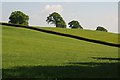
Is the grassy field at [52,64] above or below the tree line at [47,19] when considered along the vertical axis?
below

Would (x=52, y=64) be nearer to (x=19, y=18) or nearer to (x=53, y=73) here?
(x=53, y=73)

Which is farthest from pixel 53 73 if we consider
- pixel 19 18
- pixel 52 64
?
pixel 19 18

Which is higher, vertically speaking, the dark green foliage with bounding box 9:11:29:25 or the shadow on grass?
the dark green foliage with bounding box 9:11:29:25

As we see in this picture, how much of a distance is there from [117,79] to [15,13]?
145 meters

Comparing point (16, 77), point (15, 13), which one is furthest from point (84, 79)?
point (15, 13)

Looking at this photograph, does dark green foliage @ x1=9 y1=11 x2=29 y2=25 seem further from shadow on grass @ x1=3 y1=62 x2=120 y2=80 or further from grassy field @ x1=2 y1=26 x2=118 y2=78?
shadow on grass @ x1=3 y1=62 x2=120 y2=80

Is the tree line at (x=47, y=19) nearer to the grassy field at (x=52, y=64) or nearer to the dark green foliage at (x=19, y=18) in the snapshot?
the dark green foliage at (x=19, y=18)

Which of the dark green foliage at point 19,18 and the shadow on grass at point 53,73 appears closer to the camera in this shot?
the shadow on grass at point 53,73

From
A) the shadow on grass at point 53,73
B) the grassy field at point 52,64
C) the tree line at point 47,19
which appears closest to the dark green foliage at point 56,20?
the tree line at point 47,19

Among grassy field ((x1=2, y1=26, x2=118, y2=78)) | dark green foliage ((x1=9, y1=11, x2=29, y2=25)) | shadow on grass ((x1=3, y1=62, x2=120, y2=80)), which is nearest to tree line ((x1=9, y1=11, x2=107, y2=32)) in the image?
dark green foliage ((x1=9, y1=11, x2=29, y2=25))

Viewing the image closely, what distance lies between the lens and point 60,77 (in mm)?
17969

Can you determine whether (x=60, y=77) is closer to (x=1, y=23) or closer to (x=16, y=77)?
(x=16, y=77)

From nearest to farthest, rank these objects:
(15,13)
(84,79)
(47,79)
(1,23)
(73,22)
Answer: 1. (47,79)
2. (84,79)
3. (1,23)
4. (15,13)
5. (73,22)

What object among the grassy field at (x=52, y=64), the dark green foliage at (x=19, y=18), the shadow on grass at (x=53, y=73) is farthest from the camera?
the dark green foliage at (x=19, y=18)
